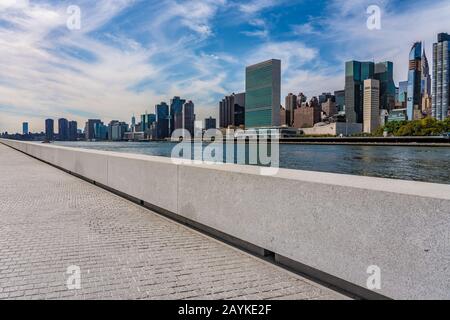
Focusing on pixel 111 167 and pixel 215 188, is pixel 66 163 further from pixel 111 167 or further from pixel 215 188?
pixel 215 188

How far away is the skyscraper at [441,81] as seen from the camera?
544 ft

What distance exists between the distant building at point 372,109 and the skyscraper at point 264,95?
41.6 meters

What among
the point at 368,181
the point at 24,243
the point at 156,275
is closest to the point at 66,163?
the point at 24,243

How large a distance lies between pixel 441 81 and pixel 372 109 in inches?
1436

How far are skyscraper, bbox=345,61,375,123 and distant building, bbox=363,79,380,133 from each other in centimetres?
263

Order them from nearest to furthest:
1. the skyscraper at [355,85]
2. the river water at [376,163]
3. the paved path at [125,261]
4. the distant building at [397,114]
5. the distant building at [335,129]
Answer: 1. the paved path at [125,261]
2. the river water at [376,163]
3. the skyscraper at [355,85]
4. the distant building at [335,129]
5. the distant building at [397,114]

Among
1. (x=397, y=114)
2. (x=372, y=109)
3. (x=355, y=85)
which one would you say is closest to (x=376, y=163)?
(x=355, y=85)

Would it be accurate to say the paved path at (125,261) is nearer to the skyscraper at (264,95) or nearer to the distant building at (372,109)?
the skyscraper at (264,95)

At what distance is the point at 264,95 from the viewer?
17162cm

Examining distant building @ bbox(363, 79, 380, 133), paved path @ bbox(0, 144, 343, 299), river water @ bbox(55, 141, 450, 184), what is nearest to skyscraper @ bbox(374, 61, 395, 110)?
distant building @ bbox(363, 79, 380, 133)

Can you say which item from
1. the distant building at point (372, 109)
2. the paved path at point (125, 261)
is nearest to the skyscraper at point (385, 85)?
the distant building at point (372, 109)

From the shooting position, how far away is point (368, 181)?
3.65 m
